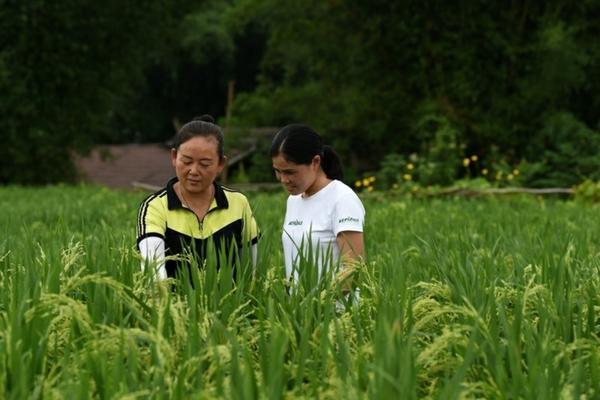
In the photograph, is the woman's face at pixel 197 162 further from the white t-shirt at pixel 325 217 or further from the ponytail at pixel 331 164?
the ponytail at pixel 331 164

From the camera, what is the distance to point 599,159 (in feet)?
58.8

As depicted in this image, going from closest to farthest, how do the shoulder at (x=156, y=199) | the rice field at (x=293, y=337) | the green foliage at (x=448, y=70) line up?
the rice field at (x=293, y=337)
the shoulder at (x=156, y=199)
the green foliage at (x=448, y=70)

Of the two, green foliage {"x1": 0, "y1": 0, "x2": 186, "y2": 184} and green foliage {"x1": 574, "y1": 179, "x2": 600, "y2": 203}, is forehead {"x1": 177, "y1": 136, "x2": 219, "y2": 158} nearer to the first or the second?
green foliage {"x1": 574, "y1": 179, "x2": 600, "y2": 203}

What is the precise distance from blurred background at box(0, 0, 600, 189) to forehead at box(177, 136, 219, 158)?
569 inches

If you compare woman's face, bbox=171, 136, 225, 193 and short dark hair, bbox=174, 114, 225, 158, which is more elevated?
short dark hair, bbox=174, 114, 225, 158

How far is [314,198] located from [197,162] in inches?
21.5

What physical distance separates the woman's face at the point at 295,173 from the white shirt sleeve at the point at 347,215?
148 mm

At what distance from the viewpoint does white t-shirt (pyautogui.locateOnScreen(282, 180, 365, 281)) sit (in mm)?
3580

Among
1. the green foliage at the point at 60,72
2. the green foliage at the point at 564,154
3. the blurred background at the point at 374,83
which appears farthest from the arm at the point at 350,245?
the green foliage at the point at 60,72

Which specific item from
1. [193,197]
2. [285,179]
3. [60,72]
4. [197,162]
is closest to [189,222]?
[193,197]

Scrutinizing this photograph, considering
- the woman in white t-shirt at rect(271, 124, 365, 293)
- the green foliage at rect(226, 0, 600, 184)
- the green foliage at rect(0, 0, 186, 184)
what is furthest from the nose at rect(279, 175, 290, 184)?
the green foliage at rect(0, 0, 186, 184)

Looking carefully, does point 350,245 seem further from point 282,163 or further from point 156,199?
point 156,199

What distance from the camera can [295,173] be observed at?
3.58m

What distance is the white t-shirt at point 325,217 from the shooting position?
3580 millimetres
